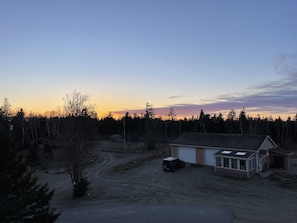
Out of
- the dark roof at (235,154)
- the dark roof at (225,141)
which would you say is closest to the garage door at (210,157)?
the dark roof at (225,141)

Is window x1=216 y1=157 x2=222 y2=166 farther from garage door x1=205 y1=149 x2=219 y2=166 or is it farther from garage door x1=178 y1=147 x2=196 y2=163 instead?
garage door x1=178 y1=147 x2=196 y2=163

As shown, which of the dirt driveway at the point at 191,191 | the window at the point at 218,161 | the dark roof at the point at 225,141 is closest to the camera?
the dirt driveway at the point at 191,191

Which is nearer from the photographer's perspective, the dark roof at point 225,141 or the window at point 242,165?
the window at point 242,165

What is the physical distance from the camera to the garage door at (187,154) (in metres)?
39.0

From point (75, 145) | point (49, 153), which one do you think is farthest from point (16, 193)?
point (49, 153)

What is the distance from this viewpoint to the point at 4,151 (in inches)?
398

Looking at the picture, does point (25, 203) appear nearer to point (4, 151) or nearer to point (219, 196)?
point (4, 151)

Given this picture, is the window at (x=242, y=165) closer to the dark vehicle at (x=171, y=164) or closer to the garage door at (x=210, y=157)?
the garage door at (x=210, y=157)

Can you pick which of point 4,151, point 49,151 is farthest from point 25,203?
point 49,151

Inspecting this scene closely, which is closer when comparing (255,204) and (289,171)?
(255,204)

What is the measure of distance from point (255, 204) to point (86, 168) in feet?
90.0

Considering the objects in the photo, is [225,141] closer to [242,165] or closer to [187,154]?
[242,165]

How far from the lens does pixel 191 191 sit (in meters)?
25.5

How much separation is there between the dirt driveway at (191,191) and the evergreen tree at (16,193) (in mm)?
12819
